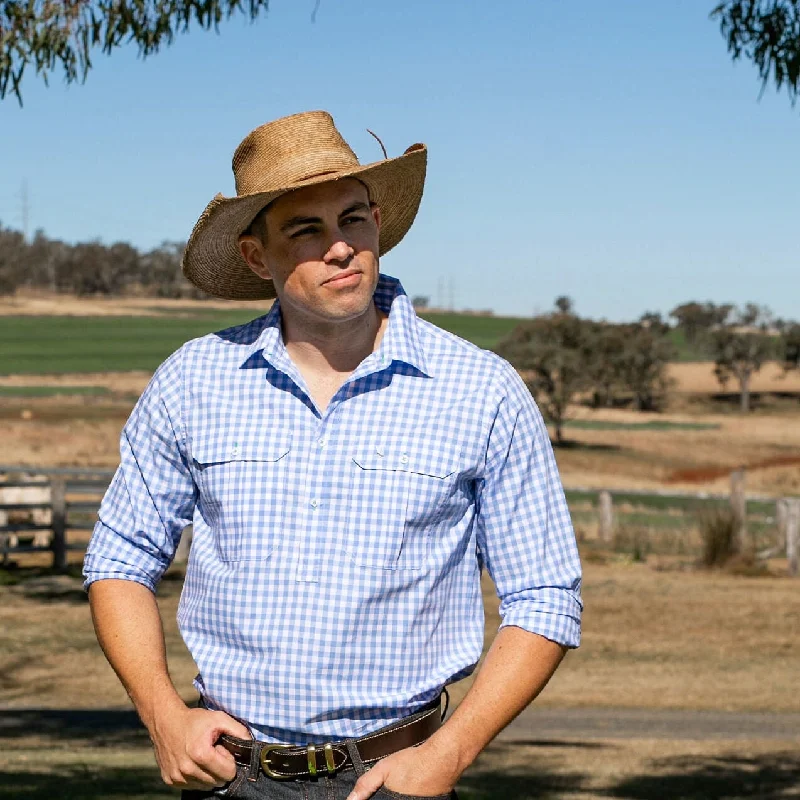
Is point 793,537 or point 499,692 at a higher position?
point 499,692

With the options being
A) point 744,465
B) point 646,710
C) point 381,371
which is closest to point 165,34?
point 381,371

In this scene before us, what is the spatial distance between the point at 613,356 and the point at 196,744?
72.6 metres

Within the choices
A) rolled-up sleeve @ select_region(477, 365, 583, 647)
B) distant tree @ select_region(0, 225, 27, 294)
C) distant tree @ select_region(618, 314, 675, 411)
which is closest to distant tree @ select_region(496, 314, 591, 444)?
distant tree @ select_region(618, 314, 675, 411)

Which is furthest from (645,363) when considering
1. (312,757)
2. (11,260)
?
(312,757)

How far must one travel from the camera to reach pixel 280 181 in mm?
2695

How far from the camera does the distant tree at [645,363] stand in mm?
76312

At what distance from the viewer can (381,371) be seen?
2.66 meters

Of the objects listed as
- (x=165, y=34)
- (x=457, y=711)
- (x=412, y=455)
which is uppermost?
(x=165, y=34)

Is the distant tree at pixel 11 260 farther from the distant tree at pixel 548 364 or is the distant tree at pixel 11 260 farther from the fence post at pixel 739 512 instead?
the fence post at pixel 739 512

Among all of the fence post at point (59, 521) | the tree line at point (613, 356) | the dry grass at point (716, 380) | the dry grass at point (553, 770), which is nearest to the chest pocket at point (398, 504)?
the dry grass at point (553, 770)

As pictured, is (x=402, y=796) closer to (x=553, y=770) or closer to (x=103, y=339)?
(x=553, y=770)

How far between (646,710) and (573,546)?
864cm

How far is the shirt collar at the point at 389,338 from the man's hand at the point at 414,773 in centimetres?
66

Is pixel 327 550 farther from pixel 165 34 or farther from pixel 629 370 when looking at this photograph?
pixel 629 370
